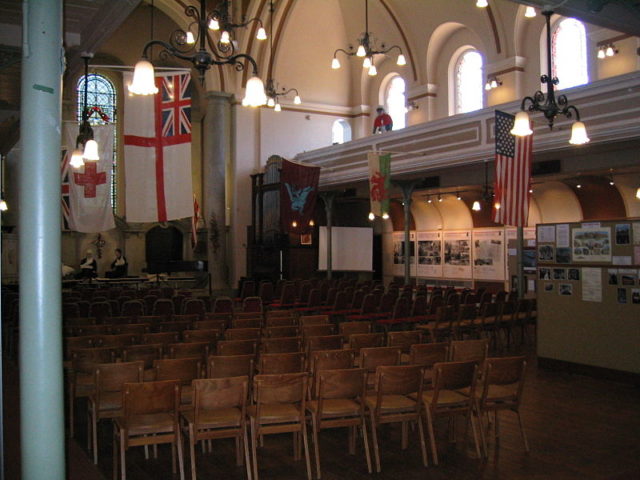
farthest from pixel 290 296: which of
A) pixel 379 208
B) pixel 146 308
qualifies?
pixel 146 308

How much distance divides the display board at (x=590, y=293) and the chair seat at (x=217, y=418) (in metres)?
5.99

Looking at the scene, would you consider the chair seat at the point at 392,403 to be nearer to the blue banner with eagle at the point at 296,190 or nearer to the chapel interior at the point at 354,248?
the chapel interior at the point at 354,248

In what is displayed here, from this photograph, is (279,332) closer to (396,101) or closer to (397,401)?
(397,401)

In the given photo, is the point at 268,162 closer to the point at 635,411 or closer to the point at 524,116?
the point at 524,116

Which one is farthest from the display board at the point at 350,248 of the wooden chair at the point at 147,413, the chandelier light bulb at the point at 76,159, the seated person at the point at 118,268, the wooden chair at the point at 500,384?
the wooden chair at the point at 147,413

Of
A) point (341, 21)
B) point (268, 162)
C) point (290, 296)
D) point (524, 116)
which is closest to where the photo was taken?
point (524, 116)

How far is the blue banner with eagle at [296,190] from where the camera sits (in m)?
18.5

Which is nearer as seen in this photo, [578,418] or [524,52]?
[578,418]

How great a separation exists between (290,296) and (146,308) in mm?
4160

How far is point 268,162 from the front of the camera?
23000mm

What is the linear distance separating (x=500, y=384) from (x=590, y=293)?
162 inches

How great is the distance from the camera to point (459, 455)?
5.55m

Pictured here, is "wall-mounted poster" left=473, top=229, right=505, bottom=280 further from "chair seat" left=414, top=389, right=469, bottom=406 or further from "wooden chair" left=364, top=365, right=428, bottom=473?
"wooden chair" left=364, top=365, right=428, bottom=473

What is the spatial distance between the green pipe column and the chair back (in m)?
2.82
